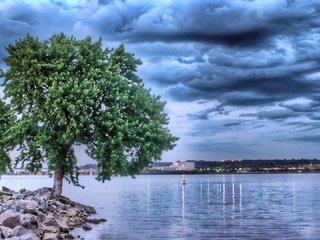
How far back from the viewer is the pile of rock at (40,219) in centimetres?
3053

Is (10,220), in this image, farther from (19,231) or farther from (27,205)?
(27,205)

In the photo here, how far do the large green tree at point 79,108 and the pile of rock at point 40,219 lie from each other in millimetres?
4329

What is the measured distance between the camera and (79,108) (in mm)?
46969

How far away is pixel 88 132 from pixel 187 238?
16116mm

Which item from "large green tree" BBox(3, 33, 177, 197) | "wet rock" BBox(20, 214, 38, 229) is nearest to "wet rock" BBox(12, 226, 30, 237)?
"wet rock" BBox(20, 214, 38, 229)

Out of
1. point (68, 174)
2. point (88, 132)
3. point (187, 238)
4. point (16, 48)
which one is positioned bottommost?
point (187, 238)

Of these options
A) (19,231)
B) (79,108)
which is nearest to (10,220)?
(19,231)

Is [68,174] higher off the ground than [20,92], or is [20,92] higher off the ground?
[20,92]

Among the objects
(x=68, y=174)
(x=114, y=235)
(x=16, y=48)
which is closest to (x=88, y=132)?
(x=68, y=174)

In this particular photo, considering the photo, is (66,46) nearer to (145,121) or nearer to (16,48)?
(16,48)

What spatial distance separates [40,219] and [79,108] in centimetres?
1244

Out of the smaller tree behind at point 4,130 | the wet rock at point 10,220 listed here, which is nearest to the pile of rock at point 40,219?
the wet rock at point 10,220

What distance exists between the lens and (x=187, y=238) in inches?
1441

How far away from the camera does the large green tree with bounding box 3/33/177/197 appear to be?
4706cm
